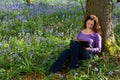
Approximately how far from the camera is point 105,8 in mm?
5668

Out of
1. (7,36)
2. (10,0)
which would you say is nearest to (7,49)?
(7,36)

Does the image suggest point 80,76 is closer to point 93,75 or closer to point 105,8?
point 93,75

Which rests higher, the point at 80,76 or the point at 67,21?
the point at 67,21

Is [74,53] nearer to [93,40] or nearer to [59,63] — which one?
[59,63]

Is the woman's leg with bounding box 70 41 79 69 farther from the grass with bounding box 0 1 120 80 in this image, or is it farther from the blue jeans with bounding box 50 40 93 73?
the grass with bounding box 0 1 120 80

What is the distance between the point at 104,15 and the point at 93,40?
1.79 feet

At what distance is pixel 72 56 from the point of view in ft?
16.9

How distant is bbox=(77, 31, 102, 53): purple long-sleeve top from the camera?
5359 millimetres

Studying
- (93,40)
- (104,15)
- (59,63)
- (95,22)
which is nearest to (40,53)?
(59,63)

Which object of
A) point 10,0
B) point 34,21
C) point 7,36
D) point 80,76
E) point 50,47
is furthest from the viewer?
point 10,0

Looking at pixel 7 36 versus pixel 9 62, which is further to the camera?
pixel 7 36

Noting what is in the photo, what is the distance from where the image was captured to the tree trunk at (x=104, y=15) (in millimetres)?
5652

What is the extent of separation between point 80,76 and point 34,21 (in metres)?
3.54

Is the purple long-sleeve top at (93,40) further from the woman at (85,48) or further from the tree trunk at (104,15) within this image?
the tree trunk at (104,15)
